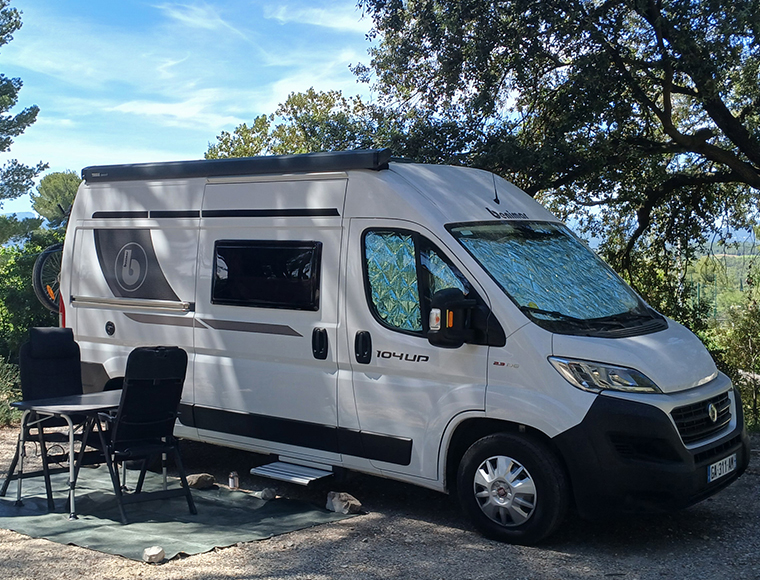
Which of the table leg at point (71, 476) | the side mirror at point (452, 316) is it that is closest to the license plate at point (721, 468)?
the side mirror at point (452, 316)

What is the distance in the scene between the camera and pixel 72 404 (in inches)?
250

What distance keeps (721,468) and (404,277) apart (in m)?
2.47

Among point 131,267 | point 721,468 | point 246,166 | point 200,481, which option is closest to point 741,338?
point 721,468

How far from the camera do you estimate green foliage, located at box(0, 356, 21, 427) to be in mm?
10430

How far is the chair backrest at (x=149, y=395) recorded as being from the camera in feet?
20.1

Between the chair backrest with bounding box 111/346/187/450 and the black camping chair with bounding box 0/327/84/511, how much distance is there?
0.71m

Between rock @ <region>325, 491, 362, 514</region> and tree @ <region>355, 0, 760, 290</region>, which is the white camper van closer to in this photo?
rock @ <region>325, 491, 362, 514</region>

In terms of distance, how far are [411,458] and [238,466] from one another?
251 cm

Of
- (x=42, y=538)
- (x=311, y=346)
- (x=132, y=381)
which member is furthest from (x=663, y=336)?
(x=42, y=538)

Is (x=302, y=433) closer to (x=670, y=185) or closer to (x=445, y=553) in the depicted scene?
(x=445, y=553)

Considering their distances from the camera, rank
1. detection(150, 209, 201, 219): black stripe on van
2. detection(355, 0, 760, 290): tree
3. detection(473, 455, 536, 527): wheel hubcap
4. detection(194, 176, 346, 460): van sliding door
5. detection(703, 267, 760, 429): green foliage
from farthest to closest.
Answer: detection(703, 267, 760, 429): green foliage < detection(355, 0, 760, 290): tree < detection(150, 209, 201, 219): black stripe on van < detection(194, 176, 346, 460): van sliding door < detection(473, 455, 536, 527): wheel hubcap

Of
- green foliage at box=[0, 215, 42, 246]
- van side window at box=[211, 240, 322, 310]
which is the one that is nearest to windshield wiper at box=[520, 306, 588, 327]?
van side window at box=[211, 240, 322, 310]

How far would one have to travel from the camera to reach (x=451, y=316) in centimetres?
568

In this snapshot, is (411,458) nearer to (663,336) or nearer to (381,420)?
(381,420)
